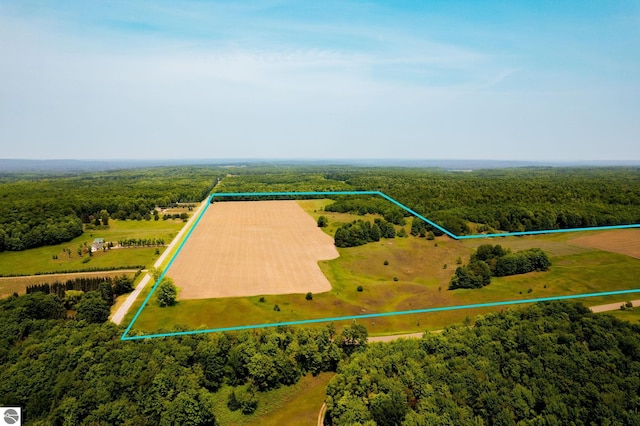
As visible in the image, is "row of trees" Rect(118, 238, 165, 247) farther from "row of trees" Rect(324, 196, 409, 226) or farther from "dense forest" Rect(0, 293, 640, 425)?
"row of trees" Rect(324, 196, 409, 226)

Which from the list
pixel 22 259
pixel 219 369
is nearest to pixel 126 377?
pixel 219 369

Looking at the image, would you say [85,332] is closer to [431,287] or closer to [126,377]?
[126,377]

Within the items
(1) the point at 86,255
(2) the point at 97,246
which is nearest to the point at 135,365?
(1) the point at 86,255

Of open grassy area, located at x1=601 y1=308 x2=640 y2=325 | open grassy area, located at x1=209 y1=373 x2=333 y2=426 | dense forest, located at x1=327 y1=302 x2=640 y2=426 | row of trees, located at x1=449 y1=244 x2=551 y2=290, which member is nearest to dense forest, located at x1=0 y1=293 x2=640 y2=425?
dense forest, located at x1=327 y1=302 x2=640 y2=426

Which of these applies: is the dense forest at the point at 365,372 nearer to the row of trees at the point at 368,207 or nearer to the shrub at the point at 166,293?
the shrub at the point at 166,293

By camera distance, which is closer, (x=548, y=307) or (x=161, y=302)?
(x=161, y=302)

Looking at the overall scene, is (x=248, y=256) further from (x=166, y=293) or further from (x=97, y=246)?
(x=97, y=246)

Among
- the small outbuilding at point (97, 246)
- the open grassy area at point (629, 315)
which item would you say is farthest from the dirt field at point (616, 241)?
the small outbuilding at point (97, 246)
